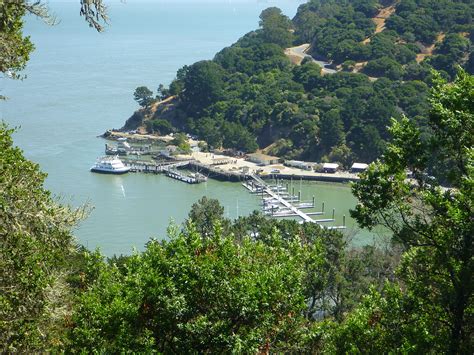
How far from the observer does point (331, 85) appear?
43.3m

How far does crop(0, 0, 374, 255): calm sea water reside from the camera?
2831 centimetres

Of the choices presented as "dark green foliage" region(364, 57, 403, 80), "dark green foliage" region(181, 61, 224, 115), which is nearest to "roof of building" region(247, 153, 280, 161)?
"dark green foliage" region(181, 61, 224, 115)

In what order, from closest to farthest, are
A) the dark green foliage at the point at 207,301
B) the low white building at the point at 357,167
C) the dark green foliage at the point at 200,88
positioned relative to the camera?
1. the dark green foliage at the point at 207,301
2. the low white building at the point at 357,167
3. the dark green foliage at the point at 200,88

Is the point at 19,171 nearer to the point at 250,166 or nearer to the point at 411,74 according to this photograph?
the point at 250,166

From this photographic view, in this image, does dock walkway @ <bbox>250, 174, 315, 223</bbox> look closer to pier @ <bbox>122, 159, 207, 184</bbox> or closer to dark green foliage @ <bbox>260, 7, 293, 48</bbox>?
pier @ <bbox>122, 159, 207, 184</bbox>

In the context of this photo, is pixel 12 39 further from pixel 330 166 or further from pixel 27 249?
pixel 330 166

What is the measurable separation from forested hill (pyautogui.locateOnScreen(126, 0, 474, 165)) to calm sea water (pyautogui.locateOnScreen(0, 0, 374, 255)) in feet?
13.7

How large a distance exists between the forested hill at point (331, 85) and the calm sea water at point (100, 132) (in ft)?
13.7

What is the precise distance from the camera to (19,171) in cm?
509

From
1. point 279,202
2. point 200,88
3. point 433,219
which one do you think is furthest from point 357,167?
point 433,219

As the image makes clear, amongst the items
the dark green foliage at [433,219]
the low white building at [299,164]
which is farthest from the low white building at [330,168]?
the dark green foliage at [433,219]

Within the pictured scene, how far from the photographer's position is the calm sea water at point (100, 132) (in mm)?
28312

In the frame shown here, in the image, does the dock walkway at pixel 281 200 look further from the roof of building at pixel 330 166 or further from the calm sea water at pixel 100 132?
the roof of building at pixel 330 166

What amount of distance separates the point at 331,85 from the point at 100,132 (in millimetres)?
13738
